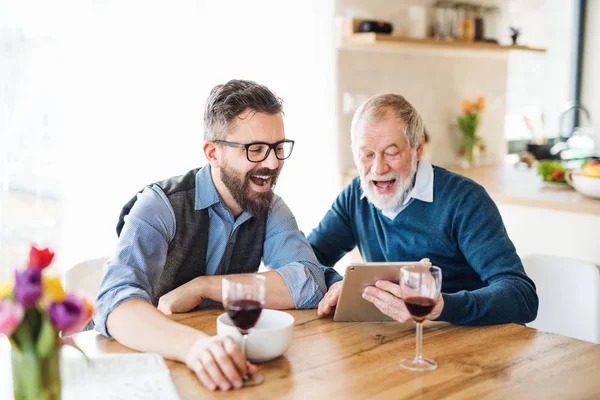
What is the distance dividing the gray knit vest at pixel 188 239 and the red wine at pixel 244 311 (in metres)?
0.58

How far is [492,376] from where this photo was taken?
1.34 metres

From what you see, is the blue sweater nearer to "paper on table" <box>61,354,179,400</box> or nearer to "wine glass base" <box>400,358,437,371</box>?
"wine glass base" <box>400,358,437,371</box>

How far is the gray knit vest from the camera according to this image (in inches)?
72.9

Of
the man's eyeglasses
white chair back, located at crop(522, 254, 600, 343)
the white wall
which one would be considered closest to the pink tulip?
the man's eyeglasses

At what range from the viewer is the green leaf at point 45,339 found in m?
0.91

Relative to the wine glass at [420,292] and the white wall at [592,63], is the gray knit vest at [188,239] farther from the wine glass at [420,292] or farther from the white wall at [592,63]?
the white wall at [592,63]

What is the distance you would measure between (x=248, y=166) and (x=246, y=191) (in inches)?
2.9

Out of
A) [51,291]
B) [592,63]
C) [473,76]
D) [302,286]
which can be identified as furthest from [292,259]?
[592,63]

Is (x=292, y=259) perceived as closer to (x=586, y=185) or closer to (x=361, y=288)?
(x=361, y=288)

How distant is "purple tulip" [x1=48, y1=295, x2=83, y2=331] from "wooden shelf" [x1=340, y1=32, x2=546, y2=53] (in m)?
2.74

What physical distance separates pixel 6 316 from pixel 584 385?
103 cm

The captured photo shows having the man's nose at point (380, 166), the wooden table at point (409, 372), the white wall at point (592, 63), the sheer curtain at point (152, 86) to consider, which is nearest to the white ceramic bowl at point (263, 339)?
the wooden table at point (409, 372)

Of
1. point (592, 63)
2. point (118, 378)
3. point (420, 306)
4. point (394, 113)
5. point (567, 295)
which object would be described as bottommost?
point (567, 295)

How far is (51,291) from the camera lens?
931mm
